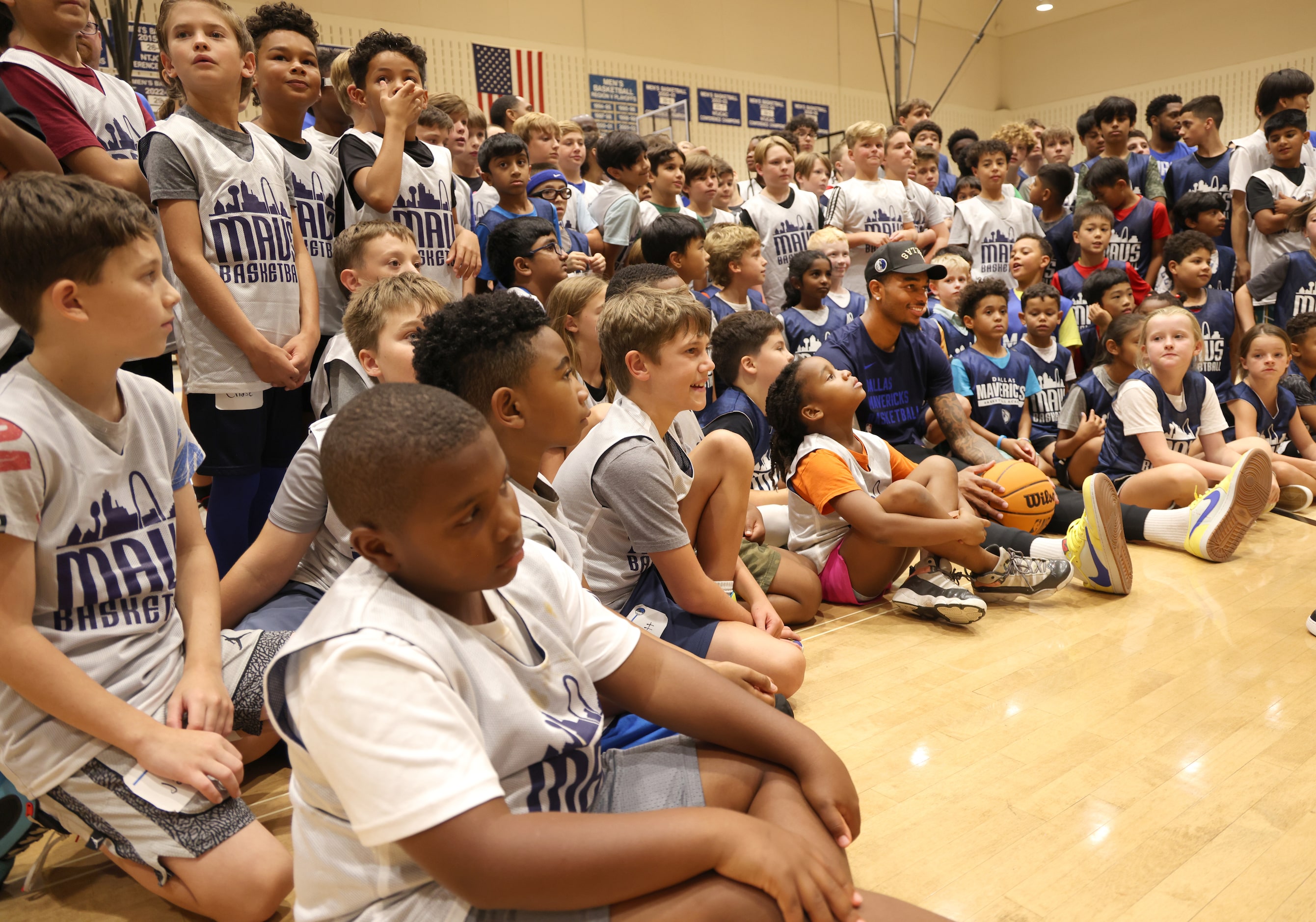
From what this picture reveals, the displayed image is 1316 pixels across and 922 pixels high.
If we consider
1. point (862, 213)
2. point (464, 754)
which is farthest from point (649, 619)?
point (862, 213)

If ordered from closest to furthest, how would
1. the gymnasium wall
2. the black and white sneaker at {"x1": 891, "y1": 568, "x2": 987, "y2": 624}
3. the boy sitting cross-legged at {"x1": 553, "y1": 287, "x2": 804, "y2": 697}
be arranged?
the boy sitting cross-legged at {"x1": 553, "y1": 287, "x2": 804, "y2": 697} → the black and white sneaker at {"x1": 891, "y1": 568, "x2": 987, "y2": 624} → the gymnasium wall

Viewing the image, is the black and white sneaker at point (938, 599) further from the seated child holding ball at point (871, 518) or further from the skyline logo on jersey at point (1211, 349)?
the skyline logo on jersey at point (1211, 349)

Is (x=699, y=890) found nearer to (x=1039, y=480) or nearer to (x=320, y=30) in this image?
(x=1039, y=480)

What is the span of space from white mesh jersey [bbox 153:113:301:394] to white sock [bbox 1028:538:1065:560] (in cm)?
245

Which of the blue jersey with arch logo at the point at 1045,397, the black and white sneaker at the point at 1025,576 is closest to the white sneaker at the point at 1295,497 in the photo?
the blue jersey with arch logo at the point at 1045,397

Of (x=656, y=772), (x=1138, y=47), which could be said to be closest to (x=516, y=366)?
(x=656, y=772)

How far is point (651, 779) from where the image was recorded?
118 cm

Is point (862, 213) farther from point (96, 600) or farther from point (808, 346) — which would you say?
point (96, 600)

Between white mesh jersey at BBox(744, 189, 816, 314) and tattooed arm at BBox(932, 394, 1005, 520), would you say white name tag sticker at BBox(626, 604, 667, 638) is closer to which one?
tattooed arm at BBox(932, 394, 1005, 520)

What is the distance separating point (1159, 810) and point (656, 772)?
1092mm

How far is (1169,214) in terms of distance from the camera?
5.90 m

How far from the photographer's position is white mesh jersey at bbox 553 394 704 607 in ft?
6.57

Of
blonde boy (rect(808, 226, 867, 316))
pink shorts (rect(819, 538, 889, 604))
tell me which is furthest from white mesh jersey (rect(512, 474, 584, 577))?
blonde boy (rect(808, 226, 867, 316))

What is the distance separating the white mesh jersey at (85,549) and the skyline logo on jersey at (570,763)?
2.62ft
